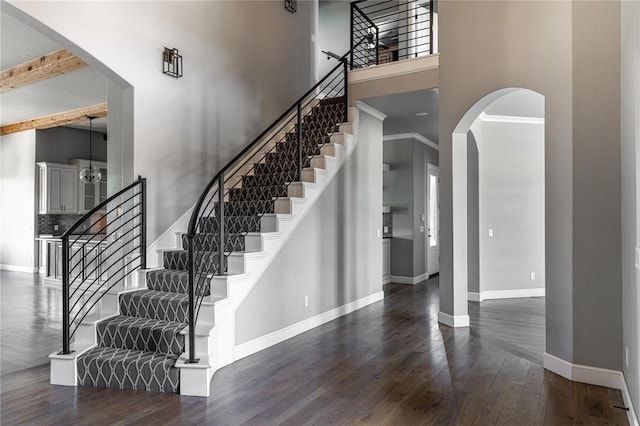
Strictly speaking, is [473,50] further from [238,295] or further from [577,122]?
[238,295]

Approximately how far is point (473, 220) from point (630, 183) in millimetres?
4116

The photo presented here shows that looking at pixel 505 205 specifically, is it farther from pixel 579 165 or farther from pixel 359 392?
pixel 359 392

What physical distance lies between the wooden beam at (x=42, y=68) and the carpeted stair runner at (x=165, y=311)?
2.50 metres

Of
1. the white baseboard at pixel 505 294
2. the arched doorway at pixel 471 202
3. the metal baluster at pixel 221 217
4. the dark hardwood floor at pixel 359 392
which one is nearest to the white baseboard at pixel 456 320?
the arched doorway at pixel 471 202

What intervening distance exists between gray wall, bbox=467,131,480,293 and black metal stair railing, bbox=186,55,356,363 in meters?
2.24

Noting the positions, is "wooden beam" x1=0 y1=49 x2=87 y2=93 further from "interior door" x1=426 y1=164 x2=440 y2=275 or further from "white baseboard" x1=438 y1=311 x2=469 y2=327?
"interior door" x1=426 y1=164 x2=440 y2=275

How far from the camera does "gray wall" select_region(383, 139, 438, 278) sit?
27.9ft

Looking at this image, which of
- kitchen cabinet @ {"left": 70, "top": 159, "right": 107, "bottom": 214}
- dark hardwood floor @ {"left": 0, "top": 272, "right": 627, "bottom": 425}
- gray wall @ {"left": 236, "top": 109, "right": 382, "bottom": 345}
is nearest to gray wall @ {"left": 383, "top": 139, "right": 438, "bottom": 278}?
gray wall @ {"left": 236, "top": 109, "right": 382, "bottom": 345}

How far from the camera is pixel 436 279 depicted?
9000 mm

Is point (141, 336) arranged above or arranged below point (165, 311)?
below

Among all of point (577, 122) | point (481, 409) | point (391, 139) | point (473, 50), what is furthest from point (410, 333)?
point (391, 139)

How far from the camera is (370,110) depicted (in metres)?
6.58

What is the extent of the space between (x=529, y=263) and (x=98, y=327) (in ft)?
20.9

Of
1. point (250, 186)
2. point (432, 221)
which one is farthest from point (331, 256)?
point (432, 221)
